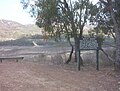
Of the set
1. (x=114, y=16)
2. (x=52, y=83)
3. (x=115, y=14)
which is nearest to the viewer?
(x=52, y=83)

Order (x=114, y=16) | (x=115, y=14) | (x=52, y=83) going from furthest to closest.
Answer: (x=115, y=14)
(x=114, y=16)
(x=52, y=83)

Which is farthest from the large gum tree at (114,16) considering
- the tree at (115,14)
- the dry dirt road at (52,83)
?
the dry dirt road at (52,83)

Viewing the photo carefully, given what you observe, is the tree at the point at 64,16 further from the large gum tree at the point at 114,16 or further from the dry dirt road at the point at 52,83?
the dry dirt road at the point at 52,83

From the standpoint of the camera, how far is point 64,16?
1017 inches

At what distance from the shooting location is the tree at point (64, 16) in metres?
25.2

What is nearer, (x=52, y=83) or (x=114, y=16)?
(x=52, y=83)

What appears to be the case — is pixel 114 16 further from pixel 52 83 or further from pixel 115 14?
pixel 52 83

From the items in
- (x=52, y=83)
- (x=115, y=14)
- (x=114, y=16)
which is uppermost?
(x=115, y=14)

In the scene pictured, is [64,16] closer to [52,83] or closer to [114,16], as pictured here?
[114,16]

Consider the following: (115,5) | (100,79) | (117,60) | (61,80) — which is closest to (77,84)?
(61,80)

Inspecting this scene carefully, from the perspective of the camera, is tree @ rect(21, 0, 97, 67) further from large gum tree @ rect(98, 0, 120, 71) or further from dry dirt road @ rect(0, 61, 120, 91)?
dry dirt road @ rect(0, 61, 120, 91)

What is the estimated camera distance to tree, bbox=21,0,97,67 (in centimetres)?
2519

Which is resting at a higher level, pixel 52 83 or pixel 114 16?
pixel 114 16

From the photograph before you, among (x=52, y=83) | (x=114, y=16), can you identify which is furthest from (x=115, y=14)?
Answer: (x=52, y=83)
